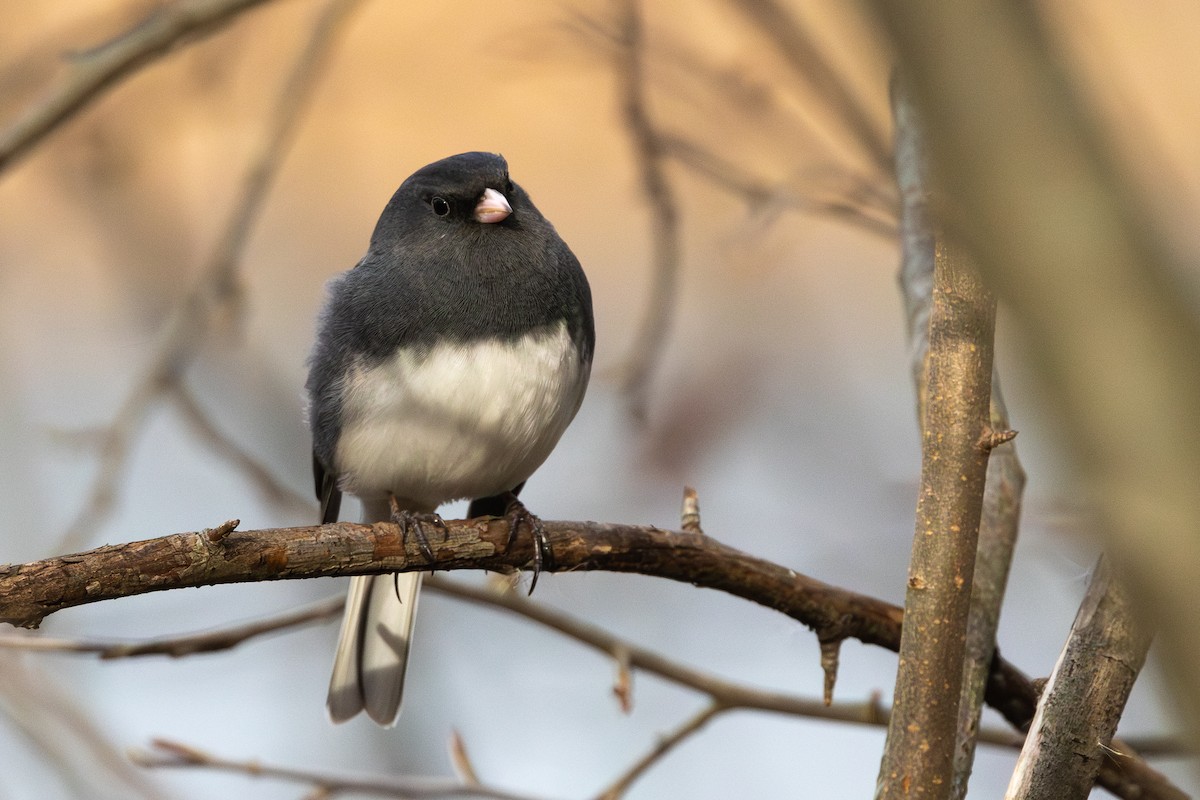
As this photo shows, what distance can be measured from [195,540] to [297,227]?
4408mm

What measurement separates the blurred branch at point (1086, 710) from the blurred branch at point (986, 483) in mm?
253

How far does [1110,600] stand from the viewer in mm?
1354

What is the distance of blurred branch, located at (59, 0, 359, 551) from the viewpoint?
2.68 meters


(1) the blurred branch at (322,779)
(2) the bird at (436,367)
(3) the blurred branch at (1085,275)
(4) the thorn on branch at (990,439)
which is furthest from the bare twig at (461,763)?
(3) the blurred branch at (1085,275)

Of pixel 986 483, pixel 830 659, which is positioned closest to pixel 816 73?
pixel 986 483

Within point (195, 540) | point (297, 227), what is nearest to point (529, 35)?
point (195, 540)

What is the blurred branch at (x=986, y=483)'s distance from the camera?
1.74 metres

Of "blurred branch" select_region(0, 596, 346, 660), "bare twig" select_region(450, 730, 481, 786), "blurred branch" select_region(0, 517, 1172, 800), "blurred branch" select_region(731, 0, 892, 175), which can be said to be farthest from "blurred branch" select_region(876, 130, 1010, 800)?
"blurred branch" select_region(0, 596, 346, 660)

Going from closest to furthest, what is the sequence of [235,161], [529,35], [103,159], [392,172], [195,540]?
[195,540] → [529,35] → [103,159] → [235,161] → [392,172]

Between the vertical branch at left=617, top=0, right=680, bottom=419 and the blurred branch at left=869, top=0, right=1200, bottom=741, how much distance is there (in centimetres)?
205

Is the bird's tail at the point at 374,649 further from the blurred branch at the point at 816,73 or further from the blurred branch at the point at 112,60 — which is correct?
the blurred branch at the point at 816,73

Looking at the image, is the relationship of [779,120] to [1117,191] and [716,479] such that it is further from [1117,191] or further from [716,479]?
[1117,191]

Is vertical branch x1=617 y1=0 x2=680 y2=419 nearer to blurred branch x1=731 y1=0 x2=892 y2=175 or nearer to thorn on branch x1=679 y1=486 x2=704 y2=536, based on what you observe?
blurred branch x1=731 y1=0 x2=892 y2=175

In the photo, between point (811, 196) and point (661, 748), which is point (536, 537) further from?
point (811, 196)
